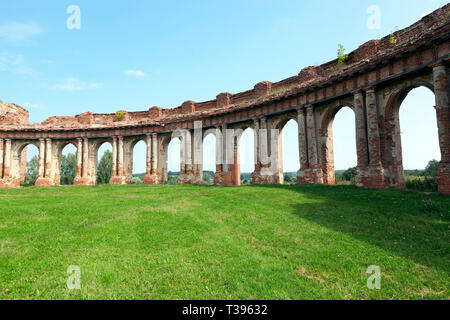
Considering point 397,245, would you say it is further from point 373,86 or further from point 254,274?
point 373,86

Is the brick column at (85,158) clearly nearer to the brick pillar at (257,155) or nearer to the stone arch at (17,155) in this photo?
the stone arch at (17,155)

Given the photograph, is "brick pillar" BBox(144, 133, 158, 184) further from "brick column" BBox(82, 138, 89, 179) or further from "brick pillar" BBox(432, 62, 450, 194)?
"brick pillar" BBox(432, 62, 450, 194)

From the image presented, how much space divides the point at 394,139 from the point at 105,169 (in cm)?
5353

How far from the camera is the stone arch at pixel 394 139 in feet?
45.5

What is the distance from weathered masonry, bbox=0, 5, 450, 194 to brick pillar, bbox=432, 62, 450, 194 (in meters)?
0.04

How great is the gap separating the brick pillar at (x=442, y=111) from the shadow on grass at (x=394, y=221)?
1.83m

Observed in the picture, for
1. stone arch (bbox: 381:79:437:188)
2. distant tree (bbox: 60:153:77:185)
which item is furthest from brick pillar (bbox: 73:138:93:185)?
stone arch (bbox: 381:79:437:188)

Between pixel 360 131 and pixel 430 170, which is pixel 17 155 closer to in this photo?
pixel 360 131

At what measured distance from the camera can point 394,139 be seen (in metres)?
14.2

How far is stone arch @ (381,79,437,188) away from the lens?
13.9 m

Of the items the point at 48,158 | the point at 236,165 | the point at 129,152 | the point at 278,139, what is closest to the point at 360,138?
the point at 278,139

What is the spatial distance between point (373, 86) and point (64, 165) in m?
57.9

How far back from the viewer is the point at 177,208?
9.85 m
